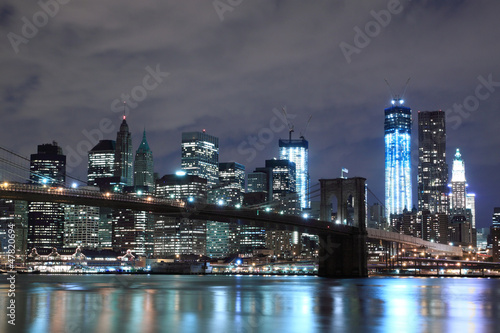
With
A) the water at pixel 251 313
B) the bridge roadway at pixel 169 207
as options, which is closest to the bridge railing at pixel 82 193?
the bridge roadway at pixel 169 207

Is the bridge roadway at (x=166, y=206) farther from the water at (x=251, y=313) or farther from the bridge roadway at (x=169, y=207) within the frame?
the water at (x=251, y=313)

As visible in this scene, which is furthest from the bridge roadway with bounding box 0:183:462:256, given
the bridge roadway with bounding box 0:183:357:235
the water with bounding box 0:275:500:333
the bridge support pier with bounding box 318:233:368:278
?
the water with bounding box 0:275:500:333

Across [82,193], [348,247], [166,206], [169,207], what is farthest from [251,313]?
[348,247]

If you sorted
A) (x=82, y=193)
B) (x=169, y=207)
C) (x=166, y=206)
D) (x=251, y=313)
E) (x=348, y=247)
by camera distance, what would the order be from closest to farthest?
(x=251, y=313), (x=82, y=193), (x=166, y=206), (x=169, y=207), (x=348, y=247)

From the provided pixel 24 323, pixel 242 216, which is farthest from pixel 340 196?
pixel 24 323

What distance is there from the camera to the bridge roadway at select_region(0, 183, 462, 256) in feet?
215

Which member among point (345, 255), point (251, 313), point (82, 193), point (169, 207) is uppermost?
point (82, 193)

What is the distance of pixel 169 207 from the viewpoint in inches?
3046

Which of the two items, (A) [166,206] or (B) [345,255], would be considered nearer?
(A) [166,206]

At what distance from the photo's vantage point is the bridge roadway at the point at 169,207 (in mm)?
65562

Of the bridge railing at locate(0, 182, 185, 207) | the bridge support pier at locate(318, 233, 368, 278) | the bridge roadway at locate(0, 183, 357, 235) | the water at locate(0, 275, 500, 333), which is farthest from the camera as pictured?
the bridge support pier at locate(318, 233, 368, 278)

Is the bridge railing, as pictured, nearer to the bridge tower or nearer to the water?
the water

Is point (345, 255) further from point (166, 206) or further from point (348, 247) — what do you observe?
point (166, 206)

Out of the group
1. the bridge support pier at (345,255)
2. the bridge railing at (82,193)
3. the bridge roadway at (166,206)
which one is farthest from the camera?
the bridge support pier at (345,255)
